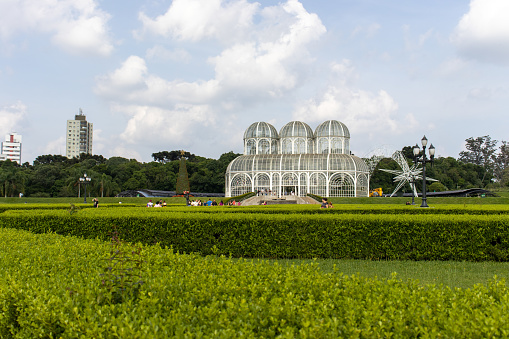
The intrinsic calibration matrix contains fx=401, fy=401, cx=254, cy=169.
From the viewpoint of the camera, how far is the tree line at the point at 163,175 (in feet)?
178

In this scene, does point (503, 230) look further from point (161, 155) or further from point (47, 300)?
point (161, 155)

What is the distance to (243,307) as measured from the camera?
325 cm

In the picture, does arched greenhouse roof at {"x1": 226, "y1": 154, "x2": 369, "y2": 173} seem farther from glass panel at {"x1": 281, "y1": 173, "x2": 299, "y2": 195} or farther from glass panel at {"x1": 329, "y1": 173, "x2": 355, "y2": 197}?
glass panel at {"x1": 329, "y1": 173, "x2": 355, "y2": 197}

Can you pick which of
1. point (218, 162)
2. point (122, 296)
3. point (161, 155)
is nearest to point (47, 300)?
point (122, 296)

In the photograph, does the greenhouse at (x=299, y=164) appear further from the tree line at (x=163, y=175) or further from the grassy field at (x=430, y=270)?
the grassy field at (x=430, y=270)

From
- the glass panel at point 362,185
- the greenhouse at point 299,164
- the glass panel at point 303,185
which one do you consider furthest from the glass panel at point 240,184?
the glass panel at point 362,185

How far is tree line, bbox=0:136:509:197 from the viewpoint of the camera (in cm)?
5419

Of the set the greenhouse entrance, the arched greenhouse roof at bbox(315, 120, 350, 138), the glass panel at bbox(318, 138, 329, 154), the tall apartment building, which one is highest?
the tall apartment building

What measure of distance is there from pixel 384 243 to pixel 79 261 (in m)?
7.85

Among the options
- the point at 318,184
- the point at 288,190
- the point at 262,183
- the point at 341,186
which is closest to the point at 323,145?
the point at 318,184

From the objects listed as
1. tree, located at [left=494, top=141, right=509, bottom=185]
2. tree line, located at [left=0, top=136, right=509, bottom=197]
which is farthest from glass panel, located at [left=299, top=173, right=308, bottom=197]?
tree, located at [left=494, top=141, right=509, bottom=185]

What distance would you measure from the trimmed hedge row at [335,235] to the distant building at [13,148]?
174 m

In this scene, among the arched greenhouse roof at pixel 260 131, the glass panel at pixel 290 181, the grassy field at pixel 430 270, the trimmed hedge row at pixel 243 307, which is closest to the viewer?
the trimmed hedge row at pixel 243 307

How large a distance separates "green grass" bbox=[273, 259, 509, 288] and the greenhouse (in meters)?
36.4
